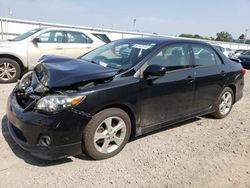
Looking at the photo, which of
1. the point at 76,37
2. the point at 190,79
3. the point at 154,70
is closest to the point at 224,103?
the point at 190,79

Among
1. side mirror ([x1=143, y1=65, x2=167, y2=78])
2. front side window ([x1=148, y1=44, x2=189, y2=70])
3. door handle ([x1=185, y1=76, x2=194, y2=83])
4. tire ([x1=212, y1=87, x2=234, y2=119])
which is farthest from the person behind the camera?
tire ([x1=212, y1=87, x2=234, y2=119])

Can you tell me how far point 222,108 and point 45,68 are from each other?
359 cm

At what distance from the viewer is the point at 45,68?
3.71 metres

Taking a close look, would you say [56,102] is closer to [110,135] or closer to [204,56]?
[110,135]

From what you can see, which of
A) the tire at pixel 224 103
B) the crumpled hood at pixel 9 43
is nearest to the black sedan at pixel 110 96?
the tire at pixel 224 103

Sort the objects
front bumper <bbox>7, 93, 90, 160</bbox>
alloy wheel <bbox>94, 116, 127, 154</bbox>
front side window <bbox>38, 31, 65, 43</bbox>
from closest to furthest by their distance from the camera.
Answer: front bumper <bbox>7, 93, 90, 160</bbox> < alloy wheel <bbox>94, 116, 127, 154</bbox> < front side window <bbox>38, 31, 65, 43</bbox>

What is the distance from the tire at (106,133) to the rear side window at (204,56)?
1866mm

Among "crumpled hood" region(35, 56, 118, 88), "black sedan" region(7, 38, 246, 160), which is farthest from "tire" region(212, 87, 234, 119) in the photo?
"crumpled hood" region(35, 56, 118, 88)

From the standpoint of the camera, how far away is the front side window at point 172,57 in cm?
404

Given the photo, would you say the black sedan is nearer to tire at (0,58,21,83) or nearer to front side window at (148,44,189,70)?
front side window at (148,44,189,70)

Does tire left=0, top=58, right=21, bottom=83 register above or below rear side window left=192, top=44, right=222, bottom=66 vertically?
below

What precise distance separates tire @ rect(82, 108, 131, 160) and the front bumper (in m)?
0.11

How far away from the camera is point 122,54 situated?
13.8ft

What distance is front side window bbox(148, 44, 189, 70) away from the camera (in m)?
4.04
